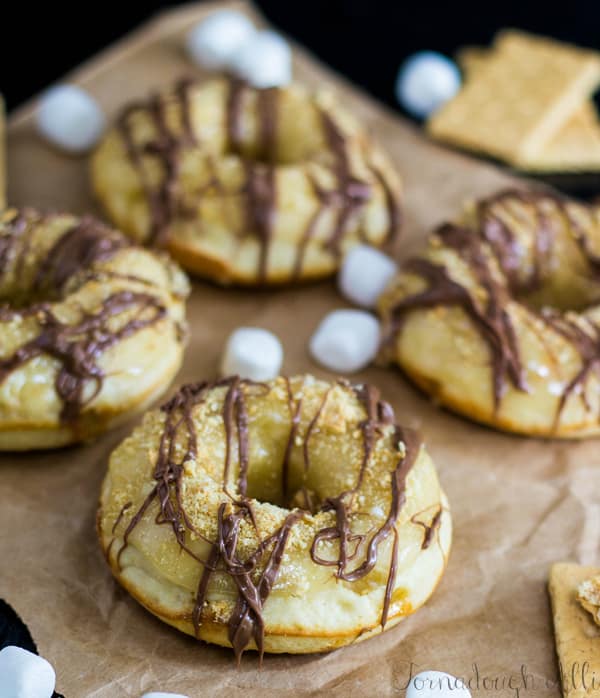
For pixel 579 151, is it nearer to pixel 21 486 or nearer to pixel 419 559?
pixel 419 559

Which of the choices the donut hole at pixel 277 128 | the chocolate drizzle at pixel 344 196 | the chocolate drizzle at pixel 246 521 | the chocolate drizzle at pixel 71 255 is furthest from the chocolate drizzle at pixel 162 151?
the chocolate drizzle at pixel 246 521

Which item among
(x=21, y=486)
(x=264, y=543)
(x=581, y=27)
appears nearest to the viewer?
(x=264, y=543)

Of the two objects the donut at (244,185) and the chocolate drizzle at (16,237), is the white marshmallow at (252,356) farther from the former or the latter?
the chocolate drizzle at (16,237)

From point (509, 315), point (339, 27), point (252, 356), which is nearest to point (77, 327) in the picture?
point (252, 356)

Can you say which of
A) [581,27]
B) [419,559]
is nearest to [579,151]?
[581,27]

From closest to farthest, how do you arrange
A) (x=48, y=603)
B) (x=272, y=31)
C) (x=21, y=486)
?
(x=48, y=603) < (x=21, y=486) < (x=272, y=31)

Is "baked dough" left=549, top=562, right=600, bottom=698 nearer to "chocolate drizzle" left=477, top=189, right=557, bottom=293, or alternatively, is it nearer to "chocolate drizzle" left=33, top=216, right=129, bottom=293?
"chocolate drizzle" left=477, top=189, right=557, bottom=293
